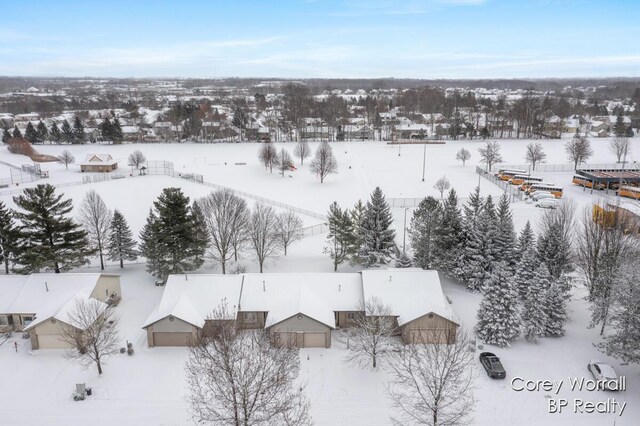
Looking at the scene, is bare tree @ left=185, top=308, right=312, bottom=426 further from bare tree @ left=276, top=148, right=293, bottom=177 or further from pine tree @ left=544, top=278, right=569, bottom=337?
bare tree @ left=276, top=148, right=293, bottom=177

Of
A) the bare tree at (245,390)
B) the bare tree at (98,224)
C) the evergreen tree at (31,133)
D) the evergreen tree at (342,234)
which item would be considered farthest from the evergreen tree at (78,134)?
the bare tree at (245,390)

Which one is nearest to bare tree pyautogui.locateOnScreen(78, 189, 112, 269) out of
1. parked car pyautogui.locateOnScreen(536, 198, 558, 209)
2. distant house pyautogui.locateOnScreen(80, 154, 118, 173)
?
distant house pyautogui.locateOnScreen(80, 154, 118, 173)

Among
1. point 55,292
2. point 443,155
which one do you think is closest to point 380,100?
point 443,155

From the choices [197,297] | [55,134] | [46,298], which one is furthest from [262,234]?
[55,134]

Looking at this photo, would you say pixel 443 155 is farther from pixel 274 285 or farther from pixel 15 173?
pixel 15 173

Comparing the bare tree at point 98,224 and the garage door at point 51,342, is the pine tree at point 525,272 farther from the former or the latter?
the bare tree at point 98,224

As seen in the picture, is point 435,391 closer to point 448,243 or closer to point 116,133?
point 448,243
